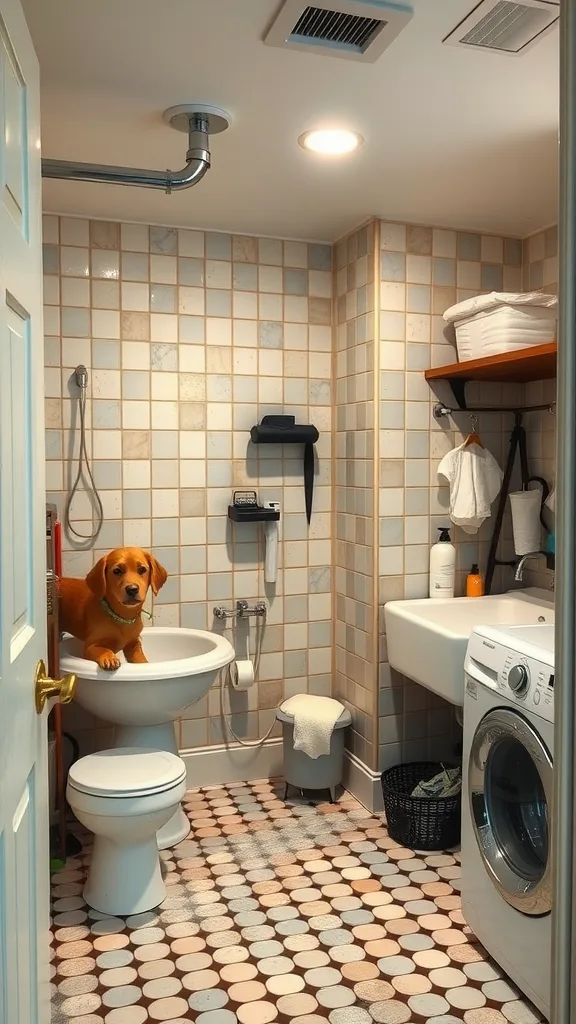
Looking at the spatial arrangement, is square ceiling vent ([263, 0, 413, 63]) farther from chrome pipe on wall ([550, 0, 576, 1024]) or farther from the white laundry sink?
the white laundry sink

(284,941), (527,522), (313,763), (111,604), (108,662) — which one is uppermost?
A: (527,522)

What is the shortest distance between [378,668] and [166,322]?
1587 millimetres

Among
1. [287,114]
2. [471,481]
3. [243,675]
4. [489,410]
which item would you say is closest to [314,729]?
[243,675]

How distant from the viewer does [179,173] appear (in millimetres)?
2188

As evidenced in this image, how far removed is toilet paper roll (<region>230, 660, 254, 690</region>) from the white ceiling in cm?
173

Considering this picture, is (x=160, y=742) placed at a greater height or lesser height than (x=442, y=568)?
lesser

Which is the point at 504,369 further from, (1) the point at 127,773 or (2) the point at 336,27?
(1) the point at 127,773

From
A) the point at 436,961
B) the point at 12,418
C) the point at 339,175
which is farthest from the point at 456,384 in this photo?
the point at 12,418

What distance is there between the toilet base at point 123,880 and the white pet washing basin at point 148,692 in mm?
381

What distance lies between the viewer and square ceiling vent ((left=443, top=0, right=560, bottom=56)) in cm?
159

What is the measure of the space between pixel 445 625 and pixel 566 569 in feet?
6.37

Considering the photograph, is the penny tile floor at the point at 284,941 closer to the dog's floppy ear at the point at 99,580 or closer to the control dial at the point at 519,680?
the control dial at the point at 519,680

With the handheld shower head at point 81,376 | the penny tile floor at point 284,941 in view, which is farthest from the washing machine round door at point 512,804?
the handheld shower head at point 81,376

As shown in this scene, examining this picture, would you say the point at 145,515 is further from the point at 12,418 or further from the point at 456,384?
the point at 12,418
